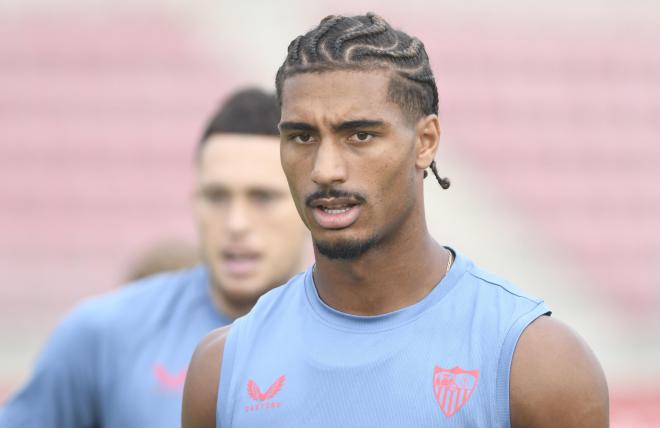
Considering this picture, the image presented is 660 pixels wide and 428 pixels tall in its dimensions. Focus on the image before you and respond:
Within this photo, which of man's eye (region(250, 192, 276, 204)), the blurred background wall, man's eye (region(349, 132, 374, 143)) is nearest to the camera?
man's eye (region(349, 132, 374, 143))

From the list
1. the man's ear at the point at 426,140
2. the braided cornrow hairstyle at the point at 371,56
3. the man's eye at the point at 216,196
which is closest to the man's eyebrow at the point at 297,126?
the braided cornrow hairstyle at the point at 371,56

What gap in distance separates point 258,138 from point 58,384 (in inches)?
43.1

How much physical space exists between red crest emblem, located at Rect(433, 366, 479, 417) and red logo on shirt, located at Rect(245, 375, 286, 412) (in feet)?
1.22

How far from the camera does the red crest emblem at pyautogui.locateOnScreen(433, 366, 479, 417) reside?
8.77 feet

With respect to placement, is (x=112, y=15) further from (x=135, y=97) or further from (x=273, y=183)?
(x=273, y=183)

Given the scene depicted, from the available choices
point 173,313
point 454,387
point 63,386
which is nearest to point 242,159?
point 173,313

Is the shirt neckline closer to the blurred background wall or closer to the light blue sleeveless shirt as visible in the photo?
the light blue sleeveless shirt

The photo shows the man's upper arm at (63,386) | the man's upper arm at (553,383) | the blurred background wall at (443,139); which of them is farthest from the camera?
the blurred background wall at (443,139)

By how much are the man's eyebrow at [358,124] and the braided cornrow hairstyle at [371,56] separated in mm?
74

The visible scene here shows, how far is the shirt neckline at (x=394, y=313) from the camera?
287cm

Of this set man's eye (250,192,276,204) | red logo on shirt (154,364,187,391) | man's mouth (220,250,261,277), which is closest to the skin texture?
red logo on shirt (154,364,187,391)

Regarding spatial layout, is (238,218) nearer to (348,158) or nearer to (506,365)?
(348,158)

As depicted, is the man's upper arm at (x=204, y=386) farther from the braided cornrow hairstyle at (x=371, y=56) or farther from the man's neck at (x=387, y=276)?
the braided cornrow hairstyle at (x=371, y=56)

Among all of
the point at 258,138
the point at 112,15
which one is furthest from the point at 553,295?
the point at 258,138
